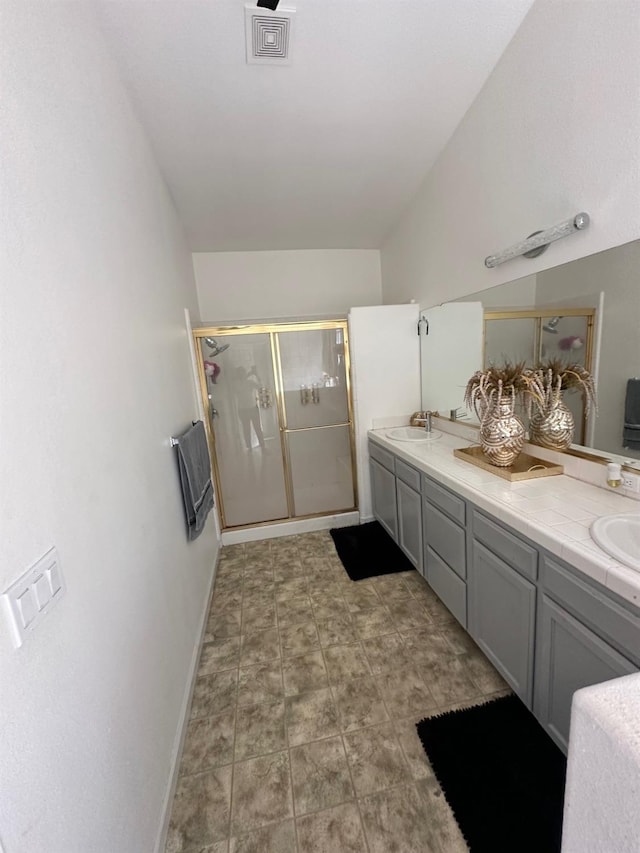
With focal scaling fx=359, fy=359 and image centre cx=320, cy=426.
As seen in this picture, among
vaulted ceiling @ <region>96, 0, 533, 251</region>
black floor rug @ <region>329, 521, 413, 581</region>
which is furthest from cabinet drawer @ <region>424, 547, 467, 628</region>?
vaulted ceiling @ <region>96, 0, 533, 251</region>

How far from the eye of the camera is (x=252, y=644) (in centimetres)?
202

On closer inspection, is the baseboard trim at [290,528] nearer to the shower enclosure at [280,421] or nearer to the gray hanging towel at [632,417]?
the shower enclosure at [280,421]

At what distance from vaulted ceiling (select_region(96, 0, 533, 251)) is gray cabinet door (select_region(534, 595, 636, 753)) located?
2350mm

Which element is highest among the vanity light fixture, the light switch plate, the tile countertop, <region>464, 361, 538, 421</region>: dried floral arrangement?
the vanity light fixture

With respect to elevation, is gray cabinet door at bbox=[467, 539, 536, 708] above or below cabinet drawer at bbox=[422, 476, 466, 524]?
below

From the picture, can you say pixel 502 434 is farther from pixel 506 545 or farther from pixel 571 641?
pixel 571 641

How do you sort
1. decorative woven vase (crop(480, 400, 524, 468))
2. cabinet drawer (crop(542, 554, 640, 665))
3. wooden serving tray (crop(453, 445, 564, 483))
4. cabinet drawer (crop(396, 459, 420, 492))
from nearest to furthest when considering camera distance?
cabinet drawer (crop(542, 554, 640, 665)), wooden serving tray (crop(453, 445, 564, 483)), decorative woven vase (crop(480, 400, 524, 468)), cabinet drawer (crop(396, 459, 420, 492))

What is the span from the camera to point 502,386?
1.88 m

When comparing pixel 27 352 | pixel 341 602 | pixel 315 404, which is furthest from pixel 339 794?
pixel 315 404

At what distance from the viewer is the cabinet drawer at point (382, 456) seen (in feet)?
8.70

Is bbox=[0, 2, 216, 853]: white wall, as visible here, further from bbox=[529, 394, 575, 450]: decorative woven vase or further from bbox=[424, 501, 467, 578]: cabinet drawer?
bbox=[529, 394, 575, 450]: decorative woven vase

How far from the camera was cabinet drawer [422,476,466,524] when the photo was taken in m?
1.77

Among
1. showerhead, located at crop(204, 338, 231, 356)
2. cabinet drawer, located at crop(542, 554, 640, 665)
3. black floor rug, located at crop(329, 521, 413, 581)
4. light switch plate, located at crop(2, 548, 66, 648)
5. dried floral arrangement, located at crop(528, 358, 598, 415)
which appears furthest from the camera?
showerhead, located at crop(204, 338, 231, 356)

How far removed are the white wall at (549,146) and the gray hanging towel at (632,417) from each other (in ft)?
1.85
